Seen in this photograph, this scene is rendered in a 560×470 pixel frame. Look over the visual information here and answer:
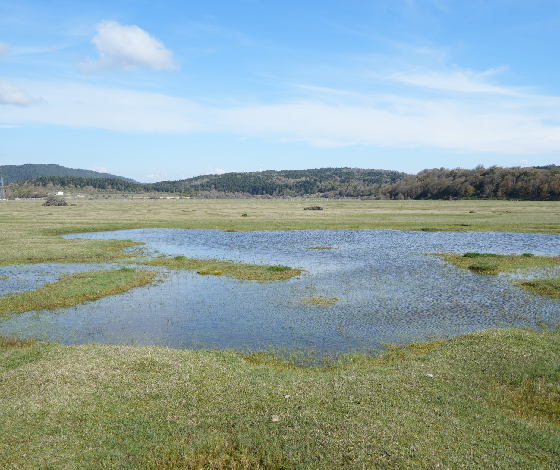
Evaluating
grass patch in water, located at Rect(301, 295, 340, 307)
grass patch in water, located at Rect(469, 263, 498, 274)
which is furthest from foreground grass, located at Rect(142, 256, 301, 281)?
grass patch in water, located at Rect(469, 263, 498, 274)

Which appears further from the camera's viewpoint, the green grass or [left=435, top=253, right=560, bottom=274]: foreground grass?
[left=435, top=253, right=560, bottom=274]: foreground grass

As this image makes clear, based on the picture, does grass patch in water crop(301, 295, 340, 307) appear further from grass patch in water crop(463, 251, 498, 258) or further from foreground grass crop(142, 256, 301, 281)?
grass patch in water crop(463, 251, 498, 258)

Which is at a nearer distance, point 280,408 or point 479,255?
point 280,408

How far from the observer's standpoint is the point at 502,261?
39.4 m

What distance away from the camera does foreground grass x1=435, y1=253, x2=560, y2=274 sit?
37188mm

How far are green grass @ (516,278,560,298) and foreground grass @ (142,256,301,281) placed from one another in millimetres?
17980

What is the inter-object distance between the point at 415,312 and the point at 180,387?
1618cm

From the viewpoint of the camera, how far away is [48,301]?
2647 cm

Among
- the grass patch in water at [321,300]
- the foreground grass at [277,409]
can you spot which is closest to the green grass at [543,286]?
the foreground grass at [277,409]

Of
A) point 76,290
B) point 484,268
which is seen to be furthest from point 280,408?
point 484,268

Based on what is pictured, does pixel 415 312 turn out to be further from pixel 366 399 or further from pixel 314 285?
pixel 366 399

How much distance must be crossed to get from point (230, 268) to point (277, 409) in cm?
2563

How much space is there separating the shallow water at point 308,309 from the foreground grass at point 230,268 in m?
1.47

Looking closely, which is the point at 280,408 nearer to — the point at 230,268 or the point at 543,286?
the point at 230,268
